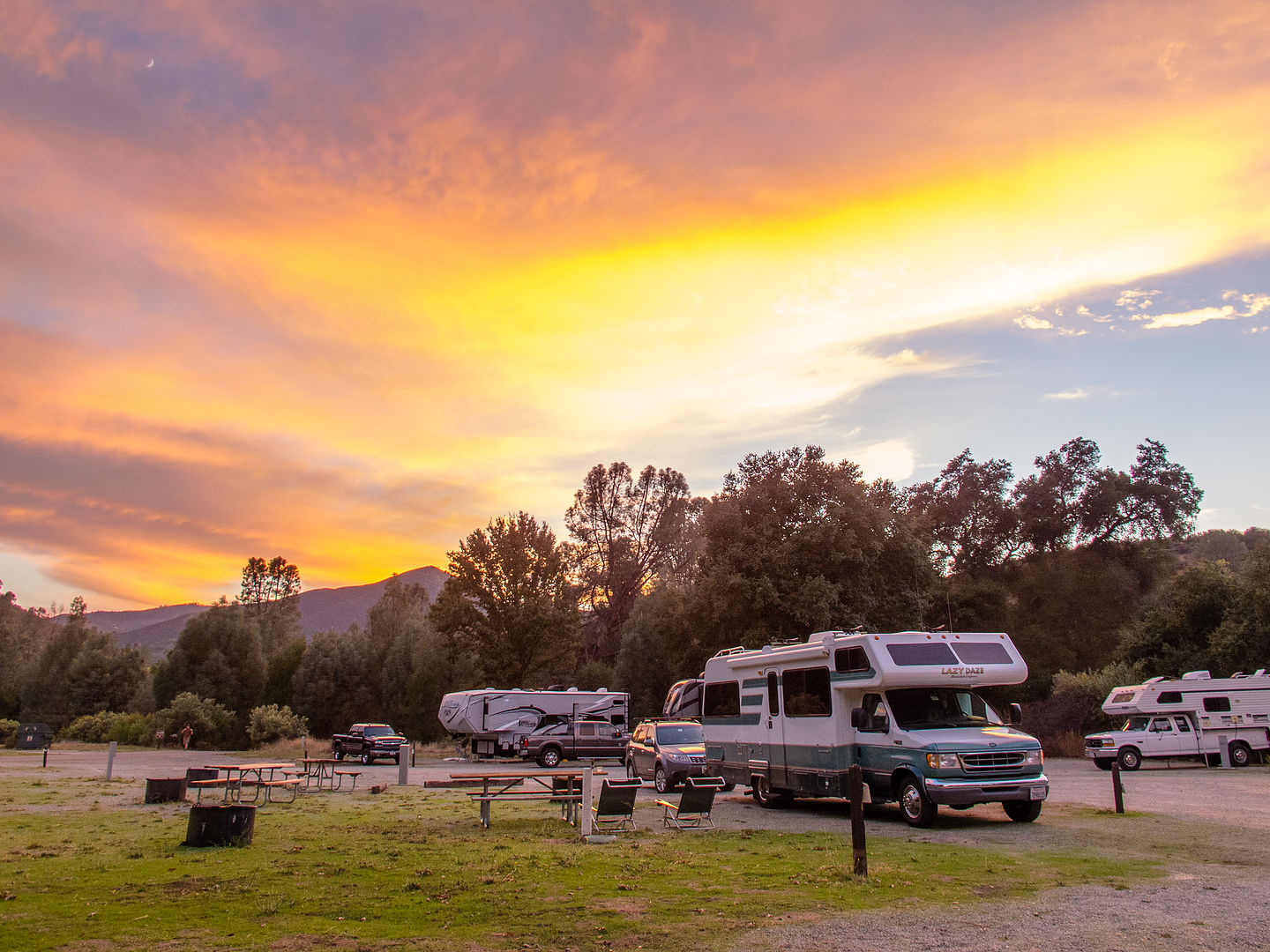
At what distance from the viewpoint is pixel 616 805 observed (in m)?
12.8

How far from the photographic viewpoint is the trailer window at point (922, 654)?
14180 millimetres

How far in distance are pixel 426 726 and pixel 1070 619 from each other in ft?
123

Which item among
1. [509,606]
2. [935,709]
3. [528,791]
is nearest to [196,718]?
[509,606]

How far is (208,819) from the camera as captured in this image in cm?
1077

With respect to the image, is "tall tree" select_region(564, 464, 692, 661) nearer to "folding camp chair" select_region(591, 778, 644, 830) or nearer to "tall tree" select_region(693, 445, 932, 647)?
"tall tree" select_region(693, 445, 932, 647)

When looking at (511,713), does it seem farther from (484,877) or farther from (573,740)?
(484,877)

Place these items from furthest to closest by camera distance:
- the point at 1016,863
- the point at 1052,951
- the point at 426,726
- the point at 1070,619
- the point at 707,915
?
the point at 426,726 → the point at 1070,619 → the point at 1016,863 → the point at 707,915 → the point at 1052,951

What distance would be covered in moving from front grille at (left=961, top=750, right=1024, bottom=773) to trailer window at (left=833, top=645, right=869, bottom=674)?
2015mm

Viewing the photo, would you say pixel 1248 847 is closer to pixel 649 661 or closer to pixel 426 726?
pixel 649 661

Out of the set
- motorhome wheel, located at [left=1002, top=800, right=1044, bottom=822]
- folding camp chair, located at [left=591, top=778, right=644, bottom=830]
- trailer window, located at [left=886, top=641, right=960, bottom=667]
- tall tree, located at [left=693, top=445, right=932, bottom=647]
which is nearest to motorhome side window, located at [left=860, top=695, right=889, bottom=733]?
trailer window, located at [left=886, top=641, right=960, bottom=667]

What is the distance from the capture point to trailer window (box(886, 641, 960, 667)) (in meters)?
14.2

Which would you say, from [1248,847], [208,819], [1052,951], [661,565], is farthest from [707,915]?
[661,565]

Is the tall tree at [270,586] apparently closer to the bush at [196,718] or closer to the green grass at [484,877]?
the bush at [196,718]

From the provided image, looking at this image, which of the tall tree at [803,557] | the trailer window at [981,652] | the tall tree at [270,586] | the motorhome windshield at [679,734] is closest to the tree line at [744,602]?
the tall tree at [803,557]
